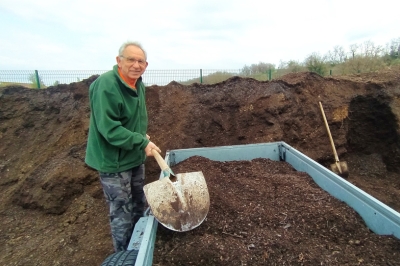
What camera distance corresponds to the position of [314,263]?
1729 millimetres

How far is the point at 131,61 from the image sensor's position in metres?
2.22

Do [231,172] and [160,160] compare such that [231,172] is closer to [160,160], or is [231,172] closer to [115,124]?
[160,160]

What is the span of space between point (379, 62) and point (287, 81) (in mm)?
10116

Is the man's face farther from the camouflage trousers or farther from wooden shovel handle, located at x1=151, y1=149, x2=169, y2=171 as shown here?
the camouflage trousers

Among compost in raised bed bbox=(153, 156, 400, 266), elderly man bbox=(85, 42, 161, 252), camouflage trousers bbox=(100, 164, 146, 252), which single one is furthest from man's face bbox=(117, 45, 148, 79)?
compost in raised bed bbox=(153, 156, 400, 266)

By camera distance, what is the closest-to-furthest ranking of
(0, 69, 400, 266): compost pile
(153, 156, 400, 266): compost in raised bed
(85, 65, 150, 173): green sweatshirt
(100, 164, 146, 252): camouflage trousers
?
(153, 156, 400, 266): compost in raised bed
(0, 69, 400, 266): compost pile
(85, 65, 150, 173): green sweatshirt
(100, 164, 146, 252): camouflage trousers

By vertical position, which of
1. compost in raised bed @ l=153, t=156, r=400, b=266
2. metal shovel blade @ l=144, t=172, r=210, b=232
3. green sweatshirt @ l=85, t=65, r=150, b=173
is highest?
green sweatshirt @ l=85, t=65, r=150, b=173

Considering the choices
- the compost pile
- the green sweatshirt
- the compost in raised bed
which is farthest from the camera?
the green sweatshirt

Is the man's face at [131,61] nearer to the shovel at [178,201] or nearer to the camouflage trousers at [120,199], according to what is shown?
the shovel at [178,201]

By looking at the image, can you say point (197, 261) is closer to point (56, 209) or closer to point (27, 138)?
point (56, 209)

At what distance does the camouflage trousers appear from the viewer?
2457 mm

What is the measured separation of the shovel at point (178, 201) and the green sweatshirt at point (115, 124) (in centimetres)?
27

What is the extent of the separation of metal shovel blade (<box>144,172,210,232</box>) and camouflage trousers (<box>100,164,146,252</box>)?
1.50ft

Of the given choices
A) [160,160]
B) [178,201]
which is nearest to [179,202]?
[178,201]
